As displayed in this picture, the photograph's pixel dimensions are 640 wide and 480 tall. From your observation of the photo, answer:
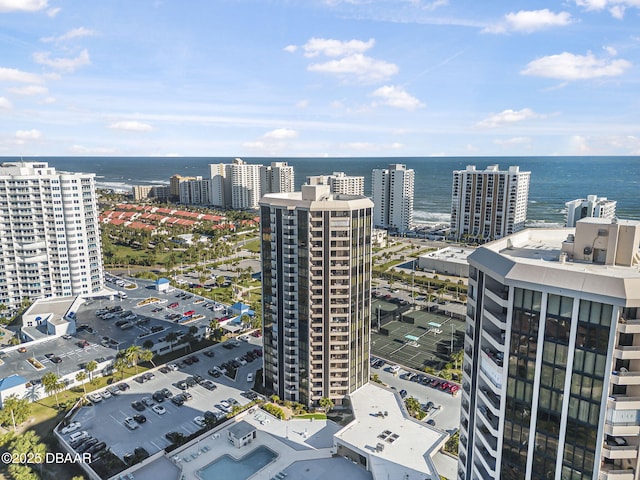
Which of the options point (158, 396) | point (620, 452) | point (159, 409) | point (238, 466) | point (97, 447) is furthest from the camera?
point (158, 396)

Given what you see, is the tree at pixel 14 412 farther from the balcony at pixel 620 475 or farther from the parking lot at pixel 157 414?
the balcony at pixel 620 475

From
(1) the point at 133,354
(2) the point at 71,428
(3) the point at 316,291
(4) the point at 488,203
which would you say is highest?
(4) the point at 488,203

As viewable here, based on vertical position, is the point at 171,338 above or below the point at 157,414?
above

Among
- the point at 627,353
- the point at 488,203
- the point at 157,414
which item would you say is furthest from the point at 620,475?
the point at 488,203

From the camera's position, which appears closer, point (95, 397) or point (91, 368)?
point (95, 397)

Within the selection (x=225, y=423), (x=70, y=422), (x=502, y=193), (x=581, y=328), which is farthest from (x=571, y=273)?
(x=502, y=193)

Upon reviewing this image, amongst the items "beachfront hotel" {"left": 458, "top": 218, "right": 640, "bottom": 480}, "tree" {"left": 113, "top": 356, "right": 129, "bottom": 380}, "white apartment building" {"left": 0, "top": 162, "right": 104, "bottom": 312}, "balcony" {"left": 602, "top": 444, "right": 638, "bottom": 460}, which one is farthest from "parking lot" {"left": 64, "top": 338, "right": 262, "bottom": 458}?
"balcony" {"left": 602, "top": 444, "right": 638, "bottom": 460}

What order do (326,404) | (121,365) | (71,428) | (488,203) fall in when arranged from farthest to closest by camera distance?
(488,203) < (121,365) < (326,404) < (71,428)

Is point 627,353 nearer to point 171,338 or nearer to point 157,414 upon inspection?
point 157,414
